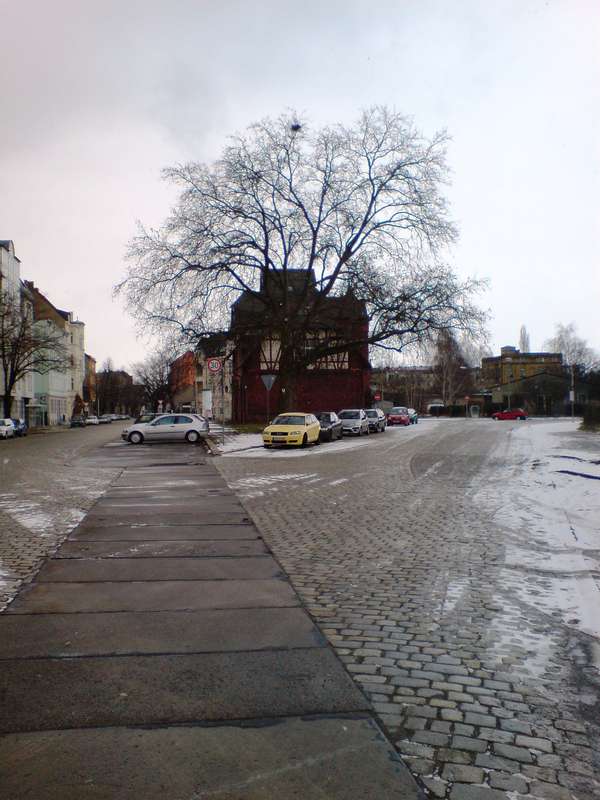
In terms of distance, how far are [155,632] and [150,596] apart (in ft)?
3.53

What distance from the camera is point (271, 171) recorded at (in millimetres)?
35406

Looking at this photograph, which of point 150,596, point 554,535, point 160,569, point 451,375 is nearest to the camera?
point 150,596

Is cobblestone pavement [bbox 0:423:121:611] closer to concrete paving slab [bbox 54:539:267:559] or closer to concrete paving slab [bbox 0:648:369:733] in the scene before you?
concrete paving slab [bbox 54:539:267:559]

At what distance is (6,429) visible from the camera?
4522 centimetres

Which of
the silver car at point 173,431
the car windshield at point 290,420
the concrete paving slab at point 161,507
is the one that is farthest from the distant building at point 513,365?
the concrete paving slab at point 161,507

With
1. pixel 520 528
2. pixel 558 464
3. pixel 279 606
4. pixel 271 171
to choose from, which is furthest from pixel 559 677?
pixel 271 171

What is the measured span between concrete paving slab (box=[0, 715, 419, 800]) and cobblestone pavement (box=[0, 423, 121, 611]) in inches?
113

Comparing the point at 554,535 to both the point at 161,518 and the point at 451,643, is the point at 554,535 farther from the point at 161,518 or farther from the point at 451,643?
the point at 161,518

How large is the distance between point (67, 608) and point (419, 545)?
4.32m

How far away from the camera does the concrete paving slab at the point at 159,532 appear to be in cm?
894

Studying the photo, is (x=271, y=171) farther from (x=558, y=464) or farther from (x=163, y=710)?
(x=163, y=710)

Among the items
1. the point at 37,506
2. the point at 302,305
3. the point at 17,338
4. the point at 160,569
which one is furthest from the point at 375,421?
the point at 160,569

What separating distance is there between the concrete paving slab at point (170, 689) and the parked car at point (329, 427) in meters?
28.4

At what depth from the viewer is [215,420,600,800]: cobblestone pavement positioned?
129 inches
